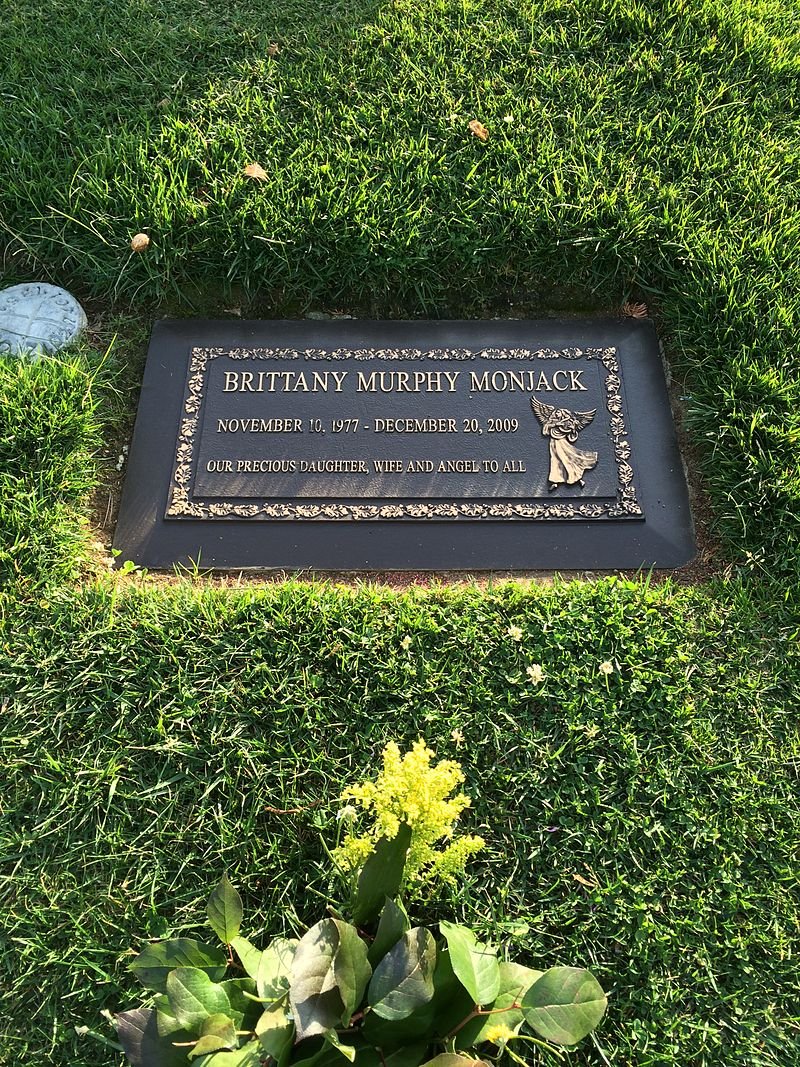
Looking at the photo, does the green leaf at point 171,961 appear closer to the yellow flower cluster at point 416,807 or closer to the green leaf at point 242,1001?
the green leaf at point 242,1001

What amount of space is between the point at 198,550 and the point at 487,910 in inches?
54.1

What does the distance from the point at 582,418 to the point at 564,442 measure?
0.39ft

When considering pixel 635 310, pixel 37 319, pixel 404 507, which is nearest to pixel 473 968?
pixel 404 507

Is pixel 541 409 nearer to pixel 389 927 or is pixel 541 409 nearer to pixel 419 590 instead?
pixel 419 590

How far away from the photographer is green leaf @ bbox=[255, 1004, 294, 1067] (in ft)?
4.21

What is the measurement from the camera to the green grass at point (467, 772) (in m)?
1.78

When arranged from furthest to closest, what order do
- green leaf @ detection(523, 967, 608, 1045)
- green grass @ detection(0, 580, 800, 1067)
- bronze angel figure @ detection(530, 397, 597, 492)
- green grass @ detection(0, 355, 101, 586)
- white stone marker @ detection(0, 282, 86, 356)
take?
white stone marker @ detection(0, 282, 86, 356), bronze angel figure @ detection(530, 397, 597, 492), green grass @ detection(0, 355, 101, 586), green grass @ detection(0, 580, 800, 1067), green leaf @ detection(523, 967, 608, 1045)

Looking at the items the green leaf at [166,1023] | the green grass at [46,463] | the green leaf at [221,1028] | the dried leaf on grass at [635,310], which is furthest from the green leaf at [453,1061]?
the dried leaf on grass at [635,310]

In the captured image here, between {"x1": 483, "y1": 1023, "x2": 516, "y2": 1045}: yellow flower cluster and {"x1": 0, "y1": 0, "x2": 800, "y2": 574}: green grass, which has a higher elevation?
{"x1": 0, "y1": 0, "x2": 800, "y2": 574}: green grass

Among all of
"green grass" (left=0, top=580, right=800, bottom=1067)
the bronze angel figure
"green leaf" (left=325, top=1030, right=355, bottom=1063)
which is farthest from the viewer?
the bronze angel figure

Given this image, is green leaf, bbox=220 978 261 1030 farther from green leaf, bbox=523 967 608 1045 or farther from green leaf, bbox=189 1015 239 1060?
green leaf, bbox=523 967 608 1045

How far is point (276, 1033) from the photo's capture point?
4.25 feet

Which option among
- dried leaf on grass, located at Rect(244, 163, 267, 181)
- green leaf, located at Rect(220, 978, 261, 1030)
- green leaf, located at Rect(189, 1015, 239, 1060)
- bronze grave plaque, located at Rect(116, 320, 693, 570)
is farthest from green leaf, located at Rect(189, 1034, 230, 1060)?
dried leaf on grass, located at Rect(244, 163, 267, 181)

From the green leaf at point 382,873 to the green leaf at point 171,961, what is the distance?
0.31 m
